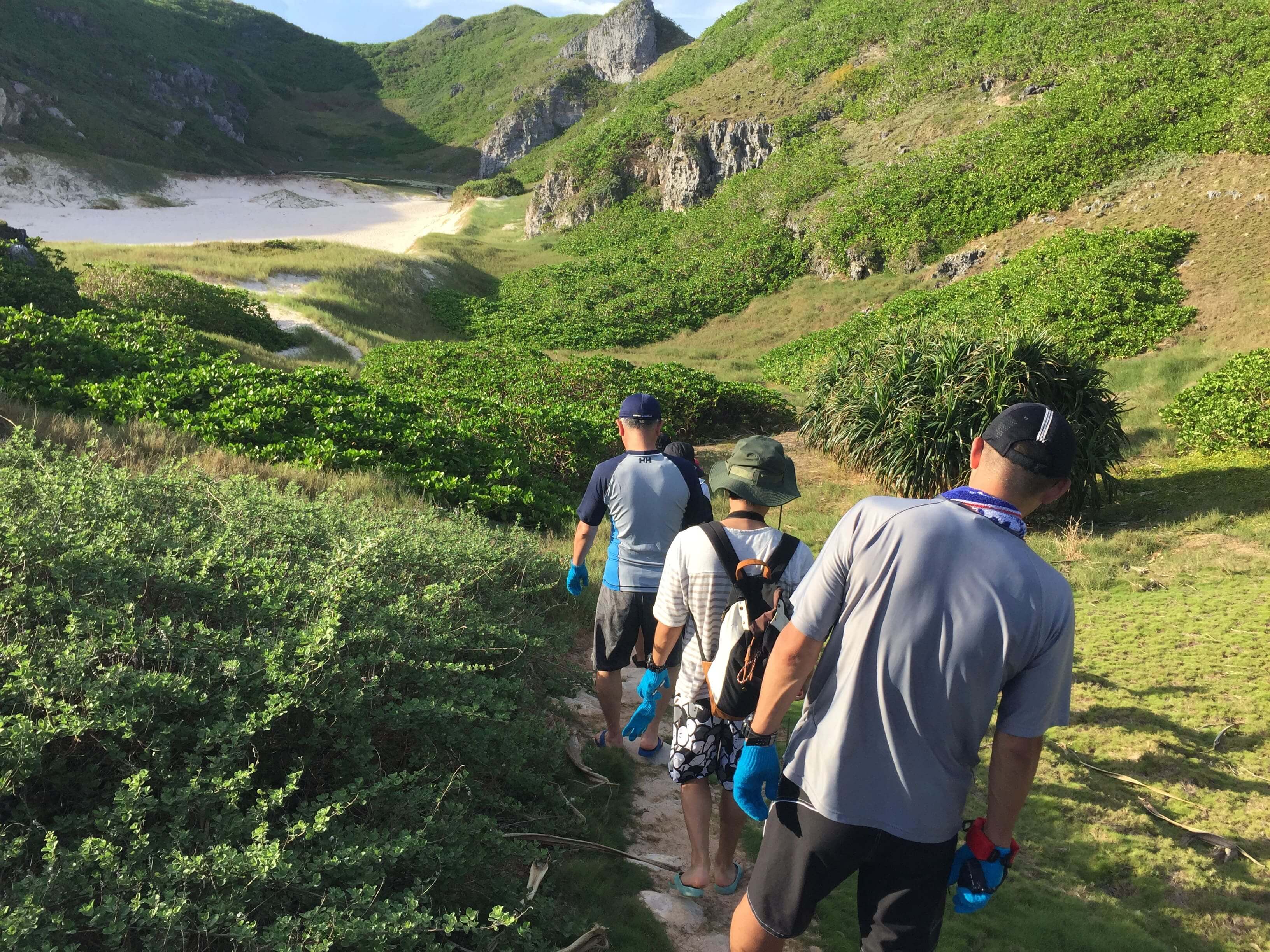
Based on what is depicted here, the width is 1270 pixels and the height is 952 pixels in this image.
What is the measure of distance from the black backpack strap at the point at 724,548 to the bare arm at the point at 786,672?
59 centimetres

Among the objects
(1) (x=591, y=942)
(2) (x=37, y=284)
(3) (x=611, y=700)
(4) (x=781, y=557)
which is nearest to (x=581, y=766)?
(3) (x=611, y=700)

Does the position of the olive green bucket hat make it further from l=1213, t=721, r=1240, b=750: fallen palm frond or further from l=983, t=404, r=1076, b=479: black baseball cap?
l=1213, t=721, r=1240, b=750: fallen palm frond

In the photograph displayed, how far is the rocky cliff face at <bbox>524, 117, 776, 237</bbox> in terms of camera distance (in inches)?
1396

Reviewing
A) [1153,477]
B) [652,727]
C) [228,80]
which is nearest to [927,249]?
[1153,477]

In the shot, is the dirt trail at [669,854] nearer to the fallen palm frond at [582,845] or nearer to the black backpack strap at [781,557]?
the fallen palm frond at [582,845]

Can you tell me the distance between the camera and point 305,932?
201 cm

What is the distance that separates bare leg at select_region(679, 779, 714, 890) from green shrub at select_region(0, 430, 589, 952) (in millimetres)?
547

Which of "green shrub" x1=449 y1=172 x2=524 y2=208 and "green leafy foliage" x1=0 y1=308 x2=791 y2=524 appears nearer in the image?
"green leafy foliage" x1=0 y1=308 x2=791 y2=524

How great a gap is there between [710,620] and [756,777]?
2.20 feet

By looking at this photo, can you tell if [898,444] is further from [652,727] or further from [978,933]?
[978,933]

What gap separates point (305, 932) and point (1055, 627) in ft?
6.88

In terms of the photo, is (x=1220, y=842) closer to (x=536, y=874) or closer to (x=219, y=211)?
(x=536, y=874)

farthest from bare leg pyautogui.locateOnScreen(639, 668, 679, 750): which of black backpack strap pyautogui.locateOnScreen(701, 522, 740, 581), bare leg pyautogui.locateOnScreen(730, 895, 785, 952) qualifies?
bare leg pyautogui.locateOnScreen(730, 895, 785, 952)

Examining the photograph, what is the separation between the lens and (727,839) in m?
3.21
